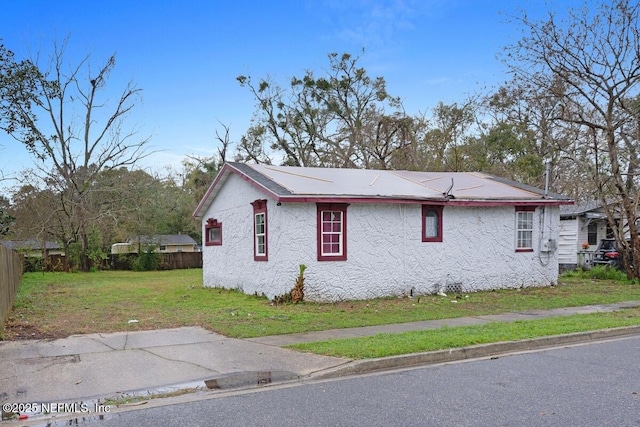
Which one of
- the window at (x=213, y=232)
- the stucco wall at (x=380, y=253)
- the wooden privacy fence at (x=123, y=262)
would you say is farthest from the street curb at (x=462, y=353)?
the wooden privacy fence at (x=123, y=262)

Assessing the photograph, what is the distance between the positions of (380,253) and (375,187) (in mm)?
2118

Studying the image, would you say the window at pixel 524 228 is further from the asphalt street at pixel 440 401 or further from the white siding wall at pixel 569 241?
the white siding wall at pixel 569 241

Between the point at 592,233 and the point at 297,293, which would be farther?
the point at 592,233

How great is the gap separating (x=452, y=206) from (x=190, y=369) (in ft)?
37.2

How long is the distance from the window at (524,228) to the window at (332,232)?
257 inches

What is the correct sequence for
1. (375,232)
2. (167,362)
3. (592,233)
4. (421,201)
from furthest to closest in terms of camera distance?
1. (592,233)
2. (421,201)
3. (375,232)
4. (167,362)

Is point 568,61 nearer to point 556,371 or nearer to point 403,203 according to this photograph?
point 403,203

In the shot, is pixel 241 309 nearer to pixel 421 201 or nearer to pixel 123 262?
pixel 421 201

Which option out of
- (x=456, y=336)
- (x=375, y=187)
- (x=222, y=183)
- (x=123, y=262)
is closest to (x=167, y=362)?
(x=456, y=336)

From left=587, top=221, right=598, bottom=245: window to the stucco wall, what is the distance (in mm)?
13136

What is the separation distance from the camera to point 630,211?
754 inches

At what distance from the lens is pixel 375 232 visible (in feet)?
51.8

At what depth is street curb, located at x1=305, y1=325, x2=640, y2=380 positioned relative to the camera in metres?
7.68

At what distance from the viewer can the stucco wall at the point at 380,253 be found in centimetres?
1498
